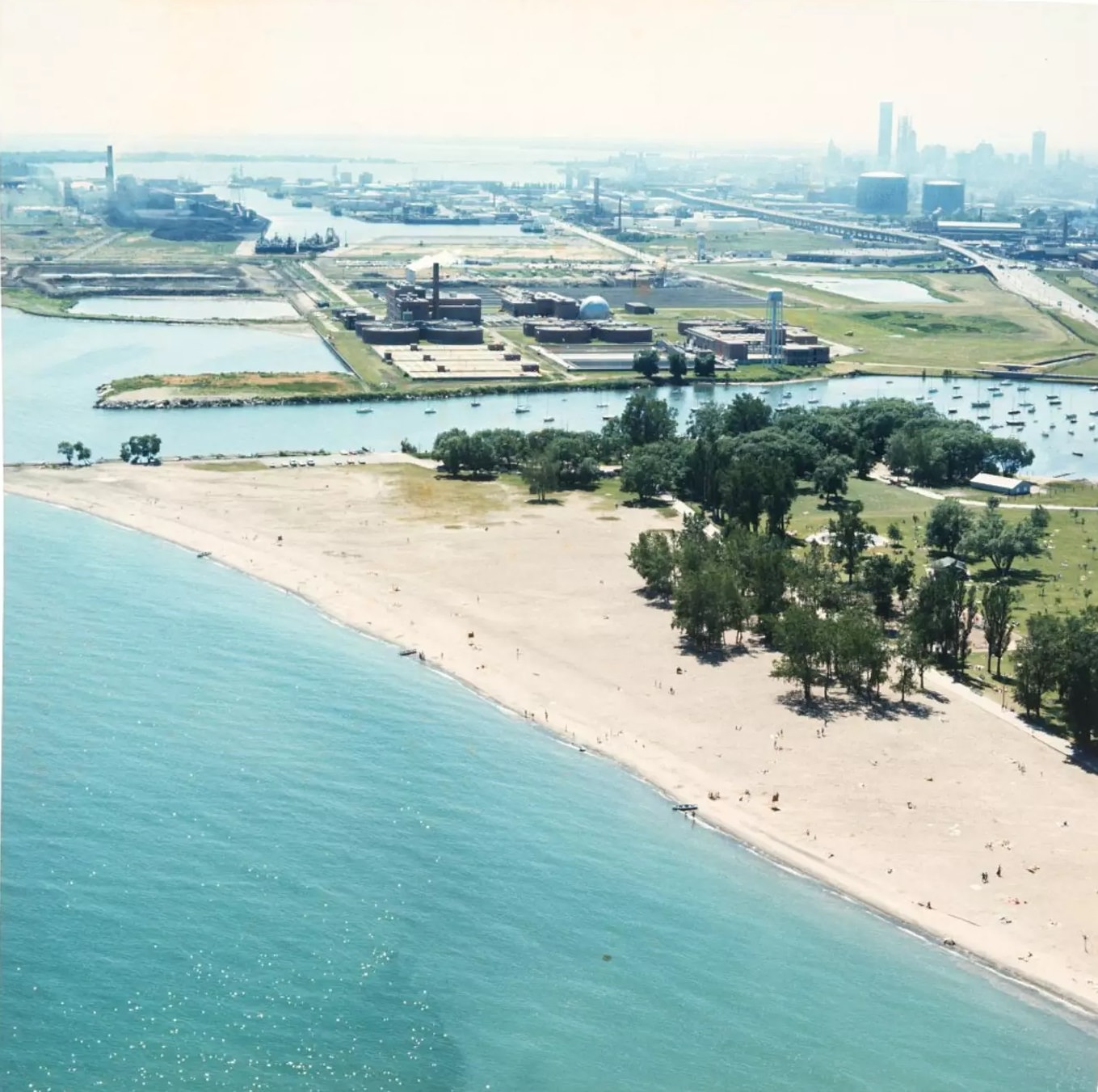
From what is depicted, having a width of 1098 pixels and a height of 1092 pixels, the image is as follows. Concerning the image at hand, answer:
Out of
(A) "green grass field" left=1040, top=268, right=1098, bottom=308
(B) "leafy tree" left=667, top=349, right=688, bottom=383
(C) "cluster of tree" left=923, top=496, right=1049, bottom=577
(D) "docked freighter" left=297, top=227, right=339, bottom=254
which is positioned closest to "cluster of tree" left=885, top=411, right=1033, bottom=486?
(C) "cluster of tree" left=923, top=496, right=1049, bottom=577

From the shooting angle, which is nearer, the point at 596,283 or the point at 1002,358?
the point at 1002,358

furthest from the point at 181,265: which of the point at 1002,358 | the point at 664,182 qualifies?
the point at 664,182

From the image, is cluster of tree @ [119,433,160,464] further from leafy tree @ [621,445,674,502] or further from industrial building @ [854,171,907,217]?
industrial building @ [854,171,907,217]

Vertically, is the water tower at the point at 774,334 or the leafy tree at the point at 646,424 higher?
the water tower at the point at 774,334

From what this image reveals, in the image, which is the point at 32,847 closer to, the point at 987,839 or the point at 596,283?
the point at 987,839

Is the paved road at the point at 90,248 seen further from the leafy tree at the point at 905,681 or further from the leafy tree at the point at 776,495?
the leafy tree at the point at 905,681

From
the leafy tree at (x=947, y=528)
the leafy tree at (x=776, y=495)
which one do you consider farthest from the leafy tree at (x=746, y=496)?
the leafy tree at (x=947, y=528)
